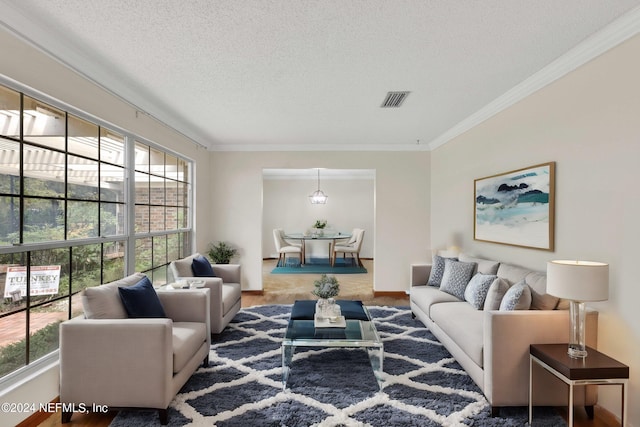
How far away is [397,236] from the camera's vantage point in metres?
5.82

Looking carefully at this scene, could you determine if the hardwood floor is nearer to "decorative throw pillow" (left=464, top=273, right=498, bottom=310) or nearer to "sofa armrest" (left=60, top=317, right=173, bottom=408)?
"sofa armrest" (left=60, top=317, right=173, bottom=408)

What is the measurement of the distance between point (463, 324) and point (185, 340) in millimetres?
2232

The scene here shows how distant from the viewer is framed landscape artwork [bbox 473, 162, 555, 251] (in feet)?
9.71

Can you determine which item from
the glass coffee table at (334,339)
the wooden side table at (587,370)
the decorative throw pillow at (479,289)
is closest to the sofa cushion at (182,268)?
the glass coffee table at (334,339)

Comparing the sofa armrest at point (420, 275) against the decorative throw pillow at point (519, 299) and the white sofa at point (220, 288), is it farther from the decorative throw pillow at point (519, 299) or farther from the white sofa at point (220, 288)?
the white sofa at point (220, 288)

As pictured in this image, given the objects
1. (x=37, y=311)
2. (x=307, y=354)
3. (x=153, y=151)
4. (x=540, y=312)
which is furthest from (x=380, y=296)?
(x=37, y=311)

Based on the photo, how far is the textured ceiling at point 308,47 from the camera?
80.3 inches

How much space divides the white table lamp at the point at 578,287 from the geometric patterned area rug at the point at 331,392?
575 millimetres

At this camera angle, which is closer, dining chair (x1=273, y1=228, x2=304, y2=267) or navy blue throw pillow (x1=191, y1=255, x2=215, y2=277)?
navy blue throw pillow (x1=191, y1=255, x2=215, y2=277)

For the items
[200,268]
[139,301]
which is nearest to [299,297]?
[200,268]

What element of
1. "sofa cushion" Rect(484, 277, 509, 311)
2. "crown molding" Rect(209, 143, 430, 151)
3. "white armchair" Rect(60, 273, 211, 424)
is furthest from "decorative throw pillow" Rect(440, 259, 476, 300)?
"white armchair" Rect(60, 273, 211, 424)

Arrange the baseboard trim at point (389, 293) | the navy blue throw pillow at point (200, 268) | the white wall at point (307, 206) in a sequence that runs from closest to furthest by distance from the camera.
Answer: the navy blue throw pillow at point (200, 268) < the baseboard trim at point (389, 293) < the white wall at point (307, 206)

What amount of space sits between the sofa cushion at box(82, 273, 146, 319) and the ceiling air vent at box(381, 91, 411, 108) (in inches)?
116

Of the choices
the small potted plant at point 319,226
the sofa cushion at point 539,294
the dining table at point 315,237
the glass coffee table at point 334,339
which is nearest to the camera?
the sofa cushion at point 539,294
